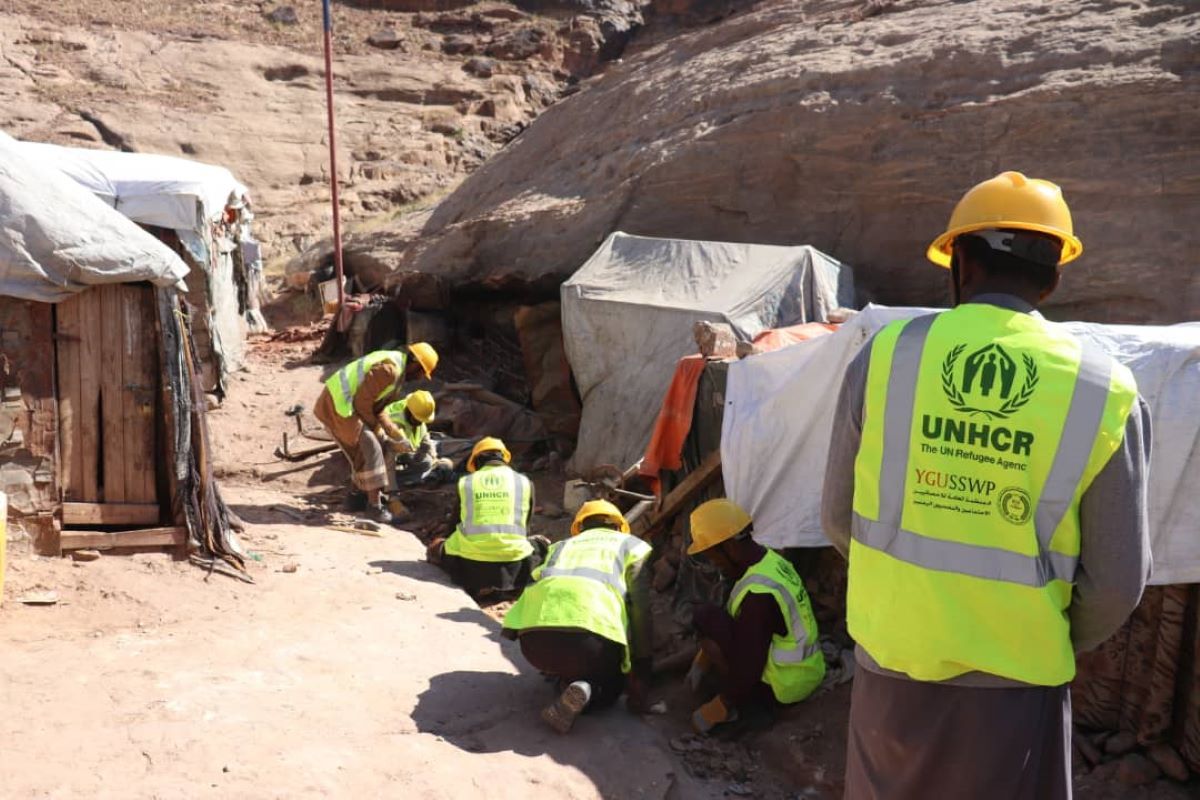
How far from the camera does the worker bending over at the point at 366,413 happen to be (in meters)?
8.45

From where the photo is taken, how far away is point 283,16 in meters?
24.0

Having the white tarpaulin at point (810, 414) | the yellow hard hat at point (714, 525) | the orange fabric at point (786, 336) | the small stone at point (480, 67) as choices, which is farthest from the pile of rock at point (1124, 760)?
the small stone at point (480, 67)

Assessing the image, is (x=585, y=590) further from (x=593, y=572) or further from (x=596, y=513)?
(x=596, y=513)

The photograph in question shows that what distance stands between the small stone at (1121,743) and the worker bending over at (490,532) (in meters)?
3.73

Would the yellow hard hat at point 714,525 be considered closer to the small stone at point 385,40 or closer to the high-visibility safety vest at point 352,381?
the high-visibility safety vest at point 352,381

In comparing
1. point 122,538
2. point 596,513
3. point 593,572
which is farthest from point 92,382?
point 593,572

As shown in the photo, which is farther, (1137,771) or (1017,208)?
(1137,771)

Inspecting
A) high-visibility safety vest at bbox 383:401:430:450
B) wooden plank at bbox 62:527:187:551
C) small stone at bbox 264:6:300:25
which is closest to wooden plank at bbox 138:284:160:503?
wooden plank at bbox 62:527:187:551

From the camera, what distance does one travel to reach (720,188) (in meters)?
11.0

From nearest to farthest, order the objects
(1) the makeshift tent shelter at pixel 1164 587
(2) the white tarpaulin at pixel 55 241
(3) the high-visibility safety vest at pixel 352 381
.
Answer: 1. (1) the makeshift tent shelter at pixel 1164 587
2. (2) the white tarpaulin at pixel 55 241
3. (3) the high-visibility safety vest at pixel 352 381

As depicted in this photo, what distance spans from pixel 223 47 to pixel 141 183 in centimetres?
1322

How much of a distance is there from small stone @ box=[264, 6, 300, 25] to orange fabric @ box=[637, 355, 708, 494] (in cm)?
2033

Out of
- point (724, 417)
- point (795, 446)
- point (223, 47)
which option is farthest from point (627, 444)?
point (223, 47)

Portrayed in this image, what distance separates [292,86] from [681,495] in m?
17.8
